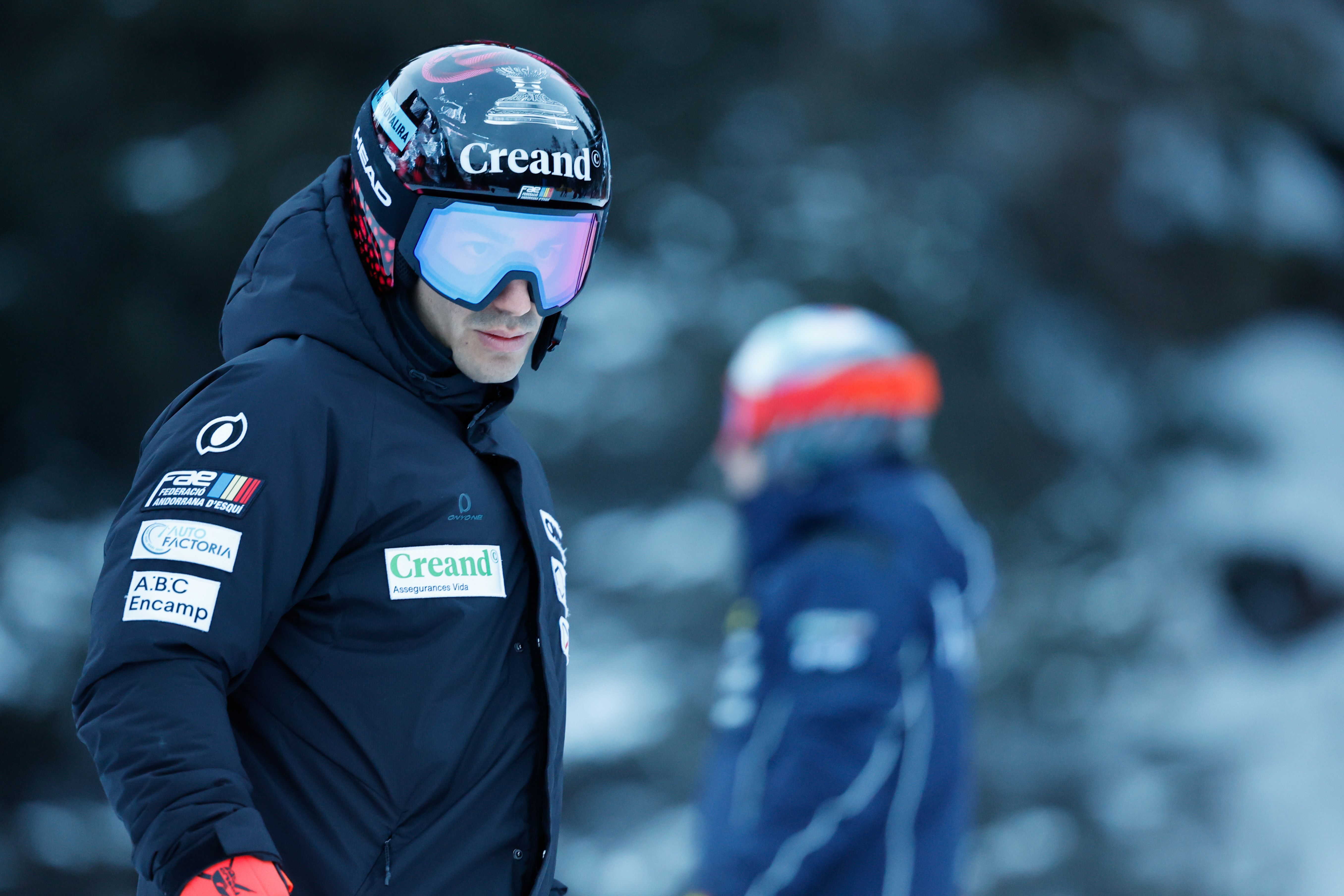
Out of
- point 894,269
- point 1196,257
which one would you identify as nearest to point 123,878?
point 894,269

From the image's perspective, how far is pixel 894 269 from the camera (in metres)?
8.04

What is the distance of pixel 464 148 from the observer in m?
→ 1.42

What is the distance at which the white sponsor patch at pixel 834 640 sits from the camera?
2471mm

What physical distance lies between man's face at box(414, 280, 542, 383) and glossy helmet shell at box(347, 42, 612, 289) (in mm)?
57

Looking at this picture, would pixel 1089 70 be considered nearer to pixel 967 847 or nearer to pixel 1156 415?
pixel 1156 415

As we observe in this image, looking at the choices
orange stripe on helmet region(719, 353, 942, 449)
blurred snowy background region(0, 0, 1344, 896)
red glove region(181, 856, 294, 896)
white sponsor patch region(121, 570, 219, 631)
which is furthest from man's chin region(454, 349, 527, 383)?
blurred snowy background region(0, 0, 1344, 896)

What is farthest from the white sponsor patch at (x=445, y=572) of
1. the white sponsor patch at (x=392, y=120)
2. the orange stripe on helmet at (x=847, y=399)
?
the orange stripe on helmet at (x=847, y=399)

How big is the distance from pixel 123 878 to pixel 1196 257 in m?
7.63

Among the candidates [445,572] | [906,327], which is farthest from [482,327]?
[906,327]

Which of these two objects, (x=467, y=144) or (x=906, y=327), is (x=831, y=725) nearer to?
(x=467, y=144)

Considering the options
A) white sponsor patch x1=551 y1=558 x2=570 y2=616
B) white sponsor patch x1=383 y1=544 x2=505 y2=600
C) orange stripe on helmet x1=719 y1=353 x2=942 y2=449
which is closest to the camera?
white sponsor patch x1=383 y1=544 x2=505 y2=600

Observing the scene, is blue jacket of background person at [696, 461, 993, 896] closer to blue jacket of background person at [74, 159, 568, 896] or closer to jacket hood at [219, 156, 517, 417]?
blue jacket of background person at [74, 159, 568, 896]

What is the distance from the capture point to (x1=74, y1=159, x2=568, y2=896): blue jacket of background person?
116 centimetres

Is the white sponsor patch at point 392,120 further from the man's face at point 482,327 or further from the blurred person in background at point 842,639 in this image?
the blurred person in background at point 842,639
